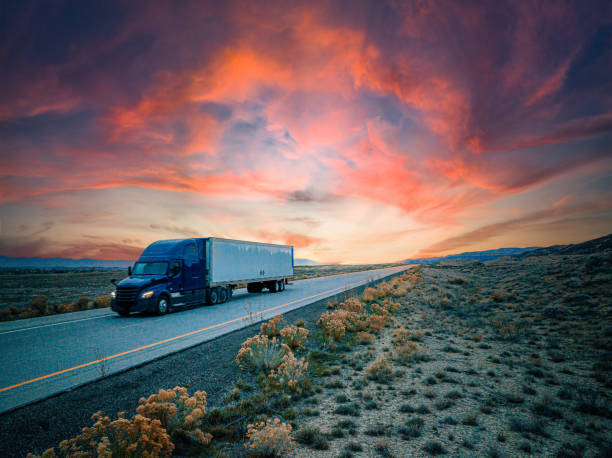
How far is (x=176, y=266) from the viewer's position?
14.9 metres

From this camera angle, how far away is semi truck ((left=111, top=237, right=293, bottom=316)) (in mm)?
13070

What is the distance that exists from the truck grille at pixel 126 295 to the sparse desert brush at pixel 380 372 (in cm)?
1115

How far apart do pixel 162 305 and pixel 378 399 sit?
11.8 m

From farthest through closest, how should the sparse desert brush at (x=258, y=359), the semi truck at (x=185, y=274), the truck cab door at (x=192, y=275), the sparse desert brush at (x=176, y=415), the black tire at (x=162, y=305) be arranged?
1. the truck cab door at (x=192, y=275)
2. the black tire at (x=162, y=305)
3. the semi truck at (x=185, y=274)
4. the sparse desert brush at (x=258, y=359)
5. the sparse desert brush at (x=176, y=415)

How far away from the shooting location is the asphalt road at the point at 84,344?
5.75 meters

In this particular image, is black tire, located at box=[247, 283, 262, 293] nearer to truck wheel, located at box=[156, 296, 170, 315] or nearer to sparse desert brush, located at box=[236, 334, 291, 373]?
truck wheel, located at box=[156, 296, 170, 315]

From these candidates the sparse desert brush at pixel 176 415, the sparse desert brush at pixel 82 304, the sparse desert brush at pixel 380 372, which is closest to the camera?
the sparse desert brush at pixel 176 415

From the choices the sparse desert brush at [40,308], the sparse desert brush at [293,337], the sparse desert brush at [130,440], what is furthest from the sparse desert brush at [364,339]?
the sparse desert brush at [40,308]

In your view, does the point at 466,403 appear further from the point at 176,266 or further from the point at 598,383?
the point at 176,266

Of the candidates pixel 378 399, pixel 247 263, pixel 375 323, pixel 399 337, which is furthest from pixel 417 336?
pixel 247 263

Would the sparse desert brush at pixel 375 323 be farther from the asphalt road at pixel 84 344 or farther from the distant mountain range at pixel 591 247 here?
the distant mountain range at pixel 591 247

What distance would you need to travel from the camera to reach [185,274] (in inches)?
610

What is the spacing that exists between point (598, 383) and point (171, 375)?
9075mm

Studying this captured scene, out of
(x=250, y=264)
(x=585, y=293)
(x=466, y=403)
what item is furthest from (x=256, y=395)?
(x=585, y=293)
